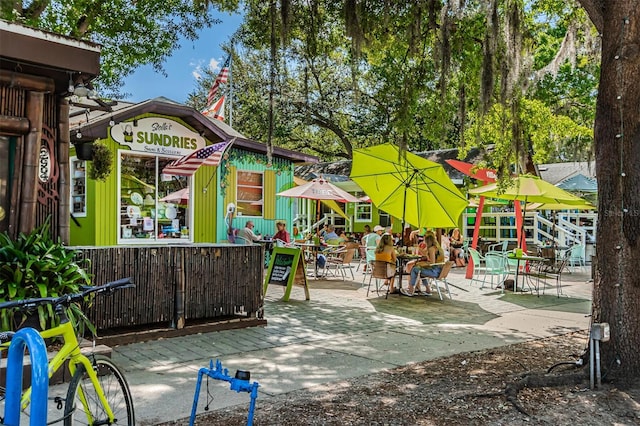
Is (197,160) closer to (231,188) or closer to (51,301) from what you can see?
(231,188)

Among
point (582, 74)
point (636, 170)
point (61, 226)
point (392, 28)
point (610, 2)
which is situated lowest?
point (61, 226)

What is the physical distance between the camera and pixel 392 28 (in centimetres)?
1029

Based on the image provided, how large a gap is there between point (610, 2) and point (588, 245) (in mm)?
15550

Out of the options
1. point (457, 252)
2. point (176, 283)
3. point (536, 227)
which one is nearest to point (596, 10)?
point (176, 283)

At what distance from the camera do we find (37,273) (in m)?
5.51

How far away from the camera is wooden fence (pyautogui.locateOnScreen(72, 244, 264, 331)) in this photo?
661 cm

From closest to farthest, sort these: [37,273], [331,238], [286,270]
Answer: [37,273] < [286,270] < [331,238]

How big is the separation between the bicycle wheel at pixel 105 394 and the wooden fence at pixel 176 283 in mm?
3014

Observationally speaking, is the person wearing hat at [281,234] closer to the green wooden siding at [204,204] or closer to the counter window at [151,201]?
the green wooden siding at [204,204]

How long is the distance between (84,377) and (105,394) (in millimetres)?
238

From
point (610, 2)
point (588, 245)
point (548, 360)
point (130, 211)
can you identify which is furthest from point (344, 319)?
point (588, 245)

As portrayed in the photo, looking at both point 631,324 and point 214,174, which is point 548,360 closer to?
point 631,324

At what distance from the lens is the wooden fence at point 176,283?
6613mm

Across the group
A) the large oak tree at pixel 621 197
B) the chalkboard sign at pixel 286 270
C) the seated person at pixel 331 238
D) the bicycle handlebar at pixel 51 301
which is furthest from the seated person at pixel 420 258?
the bicycle handlebar at pixel 51 301
